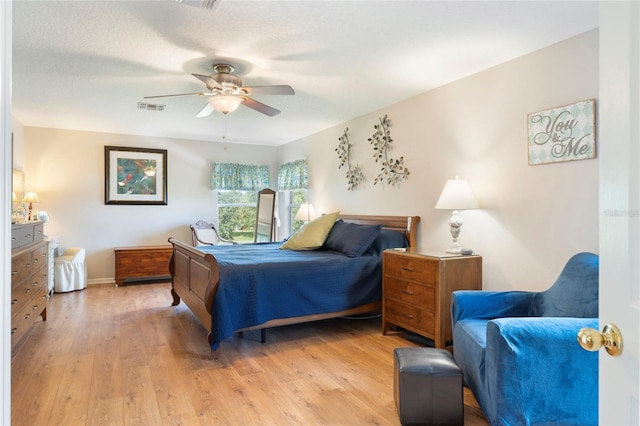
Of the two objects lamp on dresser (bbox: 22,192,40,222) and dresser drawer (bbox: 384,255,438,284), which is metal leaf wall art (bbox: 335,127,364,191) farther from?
lamp on dresser (bbox: 22,192,40,222)

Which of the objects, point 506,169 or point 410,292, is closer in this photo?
point 506,169

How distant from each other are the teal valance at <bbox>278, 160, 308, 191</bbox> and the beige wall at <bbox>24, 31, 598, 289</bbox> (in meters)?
0.19

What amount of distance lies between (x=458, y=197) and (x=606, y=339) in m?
2.44

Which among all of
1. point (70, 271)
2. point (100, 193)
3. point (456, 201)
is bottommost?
point (70, 271)

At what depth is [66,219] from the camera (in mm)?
5703

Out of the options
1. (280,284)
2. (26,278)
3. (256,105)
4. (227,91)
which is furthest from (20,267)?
(256,105)

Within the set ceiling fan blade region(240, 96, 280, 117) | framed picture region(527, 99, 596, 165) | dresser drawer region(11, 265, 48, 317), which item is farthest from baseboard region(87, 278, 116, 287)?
framed picture region(527, 99, 596, 165)

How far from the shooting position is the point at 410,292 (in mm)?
3217

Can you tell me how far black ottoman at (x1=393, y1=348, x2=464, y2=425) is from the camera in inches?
79.3

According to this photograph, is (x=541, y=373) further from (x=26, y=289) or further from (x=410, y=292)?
(x=26, y=289)

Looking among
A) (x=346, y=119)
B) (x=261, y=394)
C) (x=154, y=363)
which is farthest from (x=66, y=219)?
(x=261, y=394)

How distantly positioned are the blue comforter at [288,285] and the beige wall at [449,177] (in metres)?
0.75

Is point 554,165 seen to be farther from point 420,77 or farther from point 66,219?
point 66,219

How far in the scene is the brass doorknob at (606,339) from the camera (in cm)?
80
